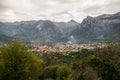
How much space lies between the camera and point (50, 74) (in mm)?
78500

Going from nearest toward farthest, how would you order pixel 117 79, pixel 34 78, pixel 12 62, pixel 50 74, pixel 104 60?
pixel 12 62
pixel 34 78
pixel 50 74
pixel 117 79
pixel 104 60

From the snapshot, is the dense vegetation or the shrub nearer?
the shrub

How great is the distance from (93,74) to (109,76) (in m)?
14.7

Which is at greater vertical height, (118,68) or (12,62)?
(12,62)

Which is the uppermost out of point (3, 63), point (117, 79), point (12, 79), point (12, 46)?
point (12, 46)

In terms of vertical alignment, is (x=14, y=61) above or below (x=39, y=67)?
above

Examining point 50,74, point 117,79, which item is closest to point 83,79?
point 50,74

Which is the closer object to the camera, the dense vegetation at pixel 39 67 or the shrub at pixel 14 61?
the shrub at pixel 14 61

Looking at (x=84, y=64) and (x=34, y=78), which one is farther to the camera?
(x=84, y=64)

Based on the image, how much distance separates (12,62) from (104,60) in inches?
1577

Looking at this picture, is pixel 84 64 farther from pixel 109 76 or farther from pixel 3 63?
pixel 3 63

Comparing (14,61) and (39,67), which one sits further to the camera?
(39,67)

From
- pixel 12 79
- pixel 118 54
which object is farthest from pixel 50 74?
pixel 118 54

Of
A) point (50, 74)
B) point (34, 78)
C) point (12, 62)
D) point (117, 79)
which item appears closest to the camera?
point (12, 62)
